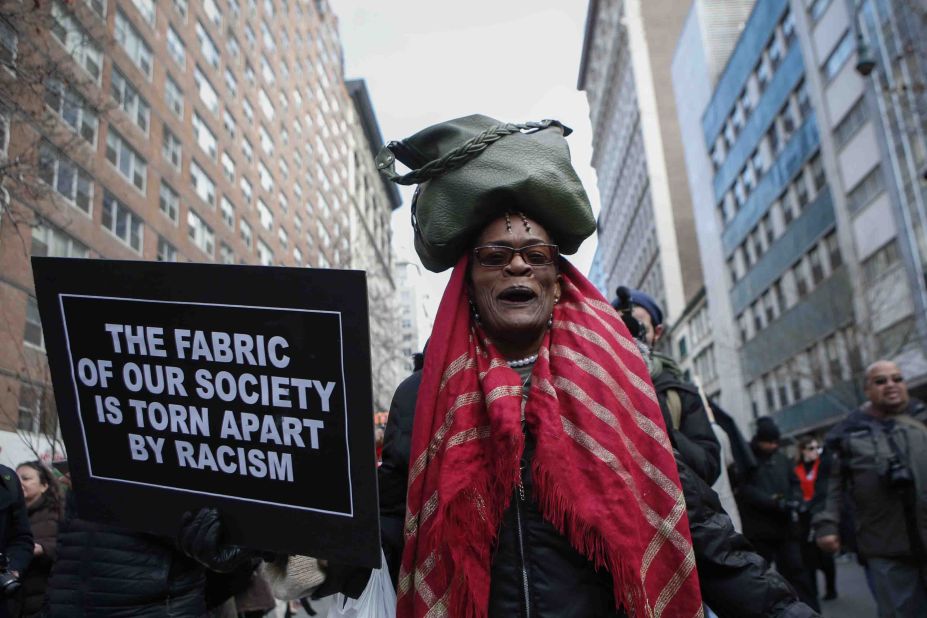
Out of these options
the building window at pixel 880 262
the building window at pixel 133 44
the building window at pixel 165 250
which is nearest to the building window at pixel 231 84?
the building window at pixel 133 44

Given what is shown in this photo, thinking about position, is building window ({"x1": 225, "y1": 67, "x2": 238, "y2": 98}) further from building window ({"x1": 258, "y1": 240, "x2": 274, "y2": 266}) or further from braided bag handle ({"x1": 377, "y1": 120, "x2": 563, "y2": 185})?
braided bag handle ({"x1": 377, "y1": 120, "x2": 563, "y2": 185})

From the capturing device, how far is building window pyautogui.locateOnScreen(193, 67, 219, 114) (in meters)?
32.6

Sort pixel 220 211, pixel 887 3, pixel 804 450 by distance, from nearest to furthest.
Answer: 1. pixel 804 450
2. pixel 887 3
3. pixel 220 211

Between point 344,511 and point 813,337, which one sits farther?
point 813,337

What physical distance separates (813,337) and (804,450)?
21.5m

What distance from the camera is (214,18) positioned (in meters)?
35.0

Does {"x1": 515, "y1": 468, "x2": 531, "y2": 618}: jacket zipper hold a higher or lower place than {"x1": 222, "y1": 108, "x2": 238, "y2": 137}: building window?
→ lower

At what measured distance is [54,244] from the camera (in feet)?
66.7

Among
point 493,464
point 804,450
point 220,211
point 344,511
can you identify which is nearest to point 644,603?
point 493,464

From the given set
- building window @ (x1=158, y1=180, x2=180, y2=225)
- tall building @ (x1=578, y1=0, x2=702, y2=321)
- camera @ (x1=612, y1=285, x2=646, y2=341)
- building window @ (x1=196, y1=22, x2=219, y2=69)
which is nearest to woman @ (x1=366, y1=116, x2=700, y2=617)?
camera @ (x1=612, y1=285, x2=646, y2=341)

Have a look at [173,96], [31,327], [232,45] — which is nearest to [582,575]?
[31,327]

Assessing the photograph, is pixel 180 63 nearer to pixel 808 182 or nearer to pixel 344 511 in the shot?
pixel 808 182

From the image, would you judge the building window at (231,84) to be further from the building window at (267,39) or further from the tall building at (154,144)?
the building window at (267,39)

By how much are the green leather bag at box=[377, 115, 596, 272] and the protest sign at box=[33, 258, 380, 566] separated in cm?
63
